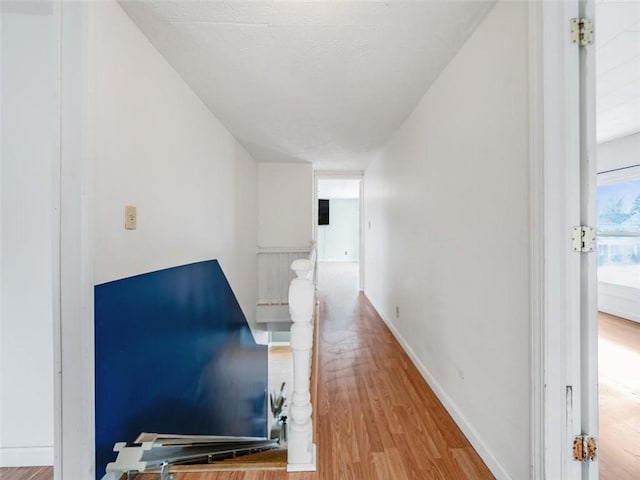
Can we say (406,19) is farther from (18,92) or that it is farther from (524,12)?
(18,92)

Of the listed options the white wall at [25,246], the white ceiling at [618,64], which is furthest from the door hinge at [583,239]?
the white wall at [25,246]

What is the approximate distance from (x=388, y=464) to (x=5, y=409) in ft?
6.57

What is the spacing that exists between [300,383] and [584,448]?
3.73ft

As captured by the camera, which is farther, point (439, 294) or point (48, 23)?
point (439, 294)

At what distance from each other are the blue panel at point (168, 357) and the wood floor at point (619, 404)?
2318 millimetres

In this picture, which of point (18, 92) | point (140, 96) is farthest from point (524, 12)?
point (18, 92)

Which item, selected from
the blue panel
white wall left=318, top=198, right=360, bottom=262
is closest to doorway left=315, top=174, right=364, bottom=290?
white wall left=318, top=198, right=360, bottom=262

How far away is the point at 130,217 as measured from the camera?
143 cm

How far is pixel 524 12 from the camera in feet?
3.75

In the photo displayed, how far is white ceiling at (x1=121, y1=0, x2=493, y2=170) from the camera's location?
1.36 metres

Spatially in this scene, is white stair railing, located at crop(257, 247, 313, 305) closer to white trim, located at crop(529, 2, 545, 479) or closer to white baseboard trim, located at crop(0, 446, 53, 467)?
white baseboard trim, located at crop(0, 446, 53, 467)

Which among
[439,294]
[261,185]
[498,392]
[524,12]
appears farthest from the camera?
[261,185]

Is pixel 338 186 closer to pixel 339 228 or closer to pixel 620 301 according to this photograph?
pixel 339 228

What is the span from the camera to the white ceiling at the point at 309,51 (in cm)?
136
